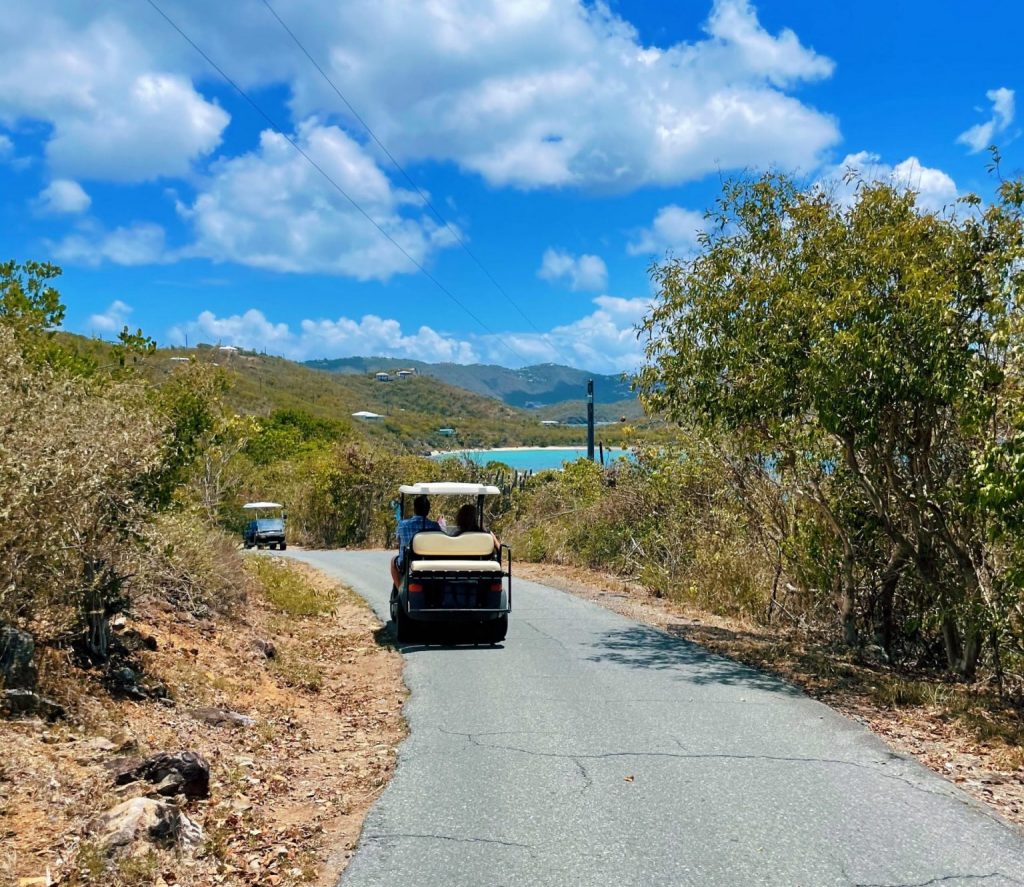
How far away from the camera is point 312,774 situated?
→ 6.73 meters

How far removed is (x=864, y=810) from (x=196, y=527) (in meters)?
9.23

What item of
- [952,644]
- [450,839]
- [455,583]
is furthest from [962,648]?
[450,839]

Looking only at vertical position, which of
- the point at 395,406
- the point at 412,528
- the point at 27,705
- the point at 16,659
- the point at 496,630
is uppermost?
the point at 395,406

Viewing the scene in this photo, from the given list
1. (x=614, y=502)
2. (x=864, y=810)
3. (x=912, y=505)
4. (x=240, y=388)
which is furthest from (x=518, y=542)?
(x=240, y=388)

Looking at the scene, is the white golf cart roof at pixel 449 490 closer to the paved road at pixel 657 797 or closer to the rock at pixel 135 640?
the paved road at pixel 657 797

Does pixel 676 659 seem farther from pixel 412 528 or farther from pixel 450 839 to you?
pixel 450 839

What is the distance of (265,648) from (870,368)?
7.51 meters

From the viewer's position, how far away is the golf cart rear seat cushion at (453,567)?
38.1 feet

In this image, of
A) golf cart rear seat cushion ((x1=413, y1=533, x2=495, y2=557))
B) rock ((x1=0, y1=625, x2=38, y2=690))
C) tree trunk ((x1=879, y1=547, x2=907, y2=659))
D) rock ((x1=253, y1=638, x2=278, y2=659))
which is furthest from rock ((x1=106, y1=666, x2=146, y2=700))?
tree trunk ((x1=879, y1=547, x2=907, y2=659))

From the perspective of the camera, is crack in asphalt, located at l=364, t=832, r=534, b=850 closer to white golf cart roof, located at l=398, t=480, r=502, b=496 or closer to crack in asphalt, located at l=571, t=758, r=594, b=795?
crack in asphalt, located at l=571, t=758, r=594, b=795

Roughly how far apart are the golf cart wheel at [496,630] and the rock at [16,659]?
638cm

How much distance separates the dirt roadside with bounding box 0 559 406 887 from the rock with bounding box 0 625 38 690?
0.25m

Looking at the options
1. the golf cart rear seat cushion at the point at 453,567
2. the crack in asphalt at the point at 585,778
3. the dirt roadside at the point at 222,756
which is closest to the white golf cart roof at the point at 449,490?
the golf cart rear seat cushion at the point at 453,567

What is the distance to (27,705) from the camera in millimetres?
6293
